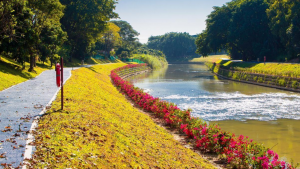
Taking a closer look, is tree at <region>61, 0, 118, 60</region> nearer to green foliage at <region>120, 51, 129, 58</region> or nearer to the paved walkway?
the paved walkway

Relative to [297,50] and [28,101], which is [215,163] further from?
[297,50]

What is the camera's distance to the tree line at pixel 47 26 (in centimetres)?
2366

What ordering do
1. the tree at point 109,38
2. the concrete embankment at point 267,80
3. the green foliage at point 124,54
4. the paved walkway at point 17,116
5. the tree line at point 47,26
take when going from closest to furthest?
the paved walkway at point 17,116
the tree line at point 47,26
the concrete embankment at point 267,80
the tree at point 109,38
the green foliage at point 124,54

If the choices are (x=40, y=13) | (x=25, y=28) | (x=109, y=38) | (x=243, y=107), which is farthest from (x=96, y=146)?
(x=109, y=38)

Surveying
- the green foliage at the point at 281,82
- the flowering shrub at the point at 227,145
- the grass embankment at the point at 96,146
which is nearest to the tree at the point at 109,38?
the green foliage at the point at 281,82

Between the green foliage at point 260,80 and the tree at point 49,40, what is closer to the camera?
the tree at point 49,40

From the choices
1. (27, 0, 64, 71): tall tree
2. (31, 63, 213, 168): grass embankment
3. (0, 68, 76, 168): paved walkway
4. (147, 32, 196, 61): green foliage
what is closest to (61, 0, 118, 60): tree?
(27, 0, 64, 71): tall tree

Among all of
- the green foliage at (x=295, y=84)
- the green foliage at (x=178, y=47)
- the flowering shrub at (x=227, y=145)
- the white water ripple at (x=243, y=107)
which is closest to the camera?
the flowering shrub at (x=227, y=145)

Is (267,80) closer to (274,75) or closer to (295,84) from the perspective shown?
(274,75)

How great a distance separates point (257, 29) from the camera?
63000 mm

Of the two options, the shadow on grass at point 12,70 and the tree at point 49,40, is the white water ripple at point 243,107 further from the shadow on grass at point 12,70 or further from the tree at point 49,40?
the shadow on grass at point 12,70

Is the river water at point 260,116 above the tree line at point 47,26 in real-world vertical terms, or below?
below

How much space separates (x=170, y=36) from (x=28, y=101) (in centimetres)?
18891

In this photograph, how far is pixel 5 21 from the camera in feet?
72.1
